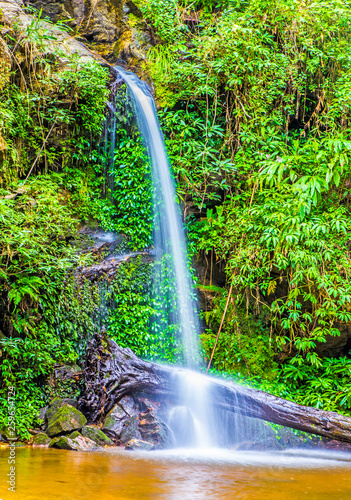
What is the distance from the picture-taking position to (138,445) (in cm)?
435

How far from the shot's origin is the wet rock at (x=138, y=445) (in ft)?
14.1

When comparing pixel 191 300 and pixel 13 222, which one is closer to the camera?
pixel 13 222

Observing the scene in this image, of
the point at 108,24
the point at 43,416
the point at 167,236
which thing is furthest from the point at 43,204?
the point at 108,24

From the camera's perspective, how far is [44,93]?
654 cm

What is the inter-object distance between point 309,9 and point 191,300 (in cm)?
636

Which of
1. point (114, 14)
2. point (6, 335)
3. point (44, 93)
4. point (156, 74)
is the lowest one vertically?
point (6, 335)

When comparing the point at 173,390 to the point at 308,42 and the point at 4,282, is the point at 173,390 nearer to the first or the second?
the point at 4,282

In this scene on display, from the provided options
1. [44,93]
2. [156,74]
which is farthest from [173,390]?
[156,74]

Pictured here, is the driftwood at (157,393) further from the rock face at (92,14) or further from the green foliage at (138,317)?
the rock face at (92,14)

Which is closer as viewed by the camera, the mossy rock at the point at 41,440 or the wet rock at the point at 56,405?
the mossy rock at the point at 41,440

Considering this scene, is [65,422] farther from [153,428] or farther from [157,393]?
[157,393]

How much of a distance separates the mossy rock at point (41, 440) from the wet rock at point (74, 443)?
0.13 meters

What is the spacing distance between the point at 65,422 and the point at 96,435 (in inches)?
15.6

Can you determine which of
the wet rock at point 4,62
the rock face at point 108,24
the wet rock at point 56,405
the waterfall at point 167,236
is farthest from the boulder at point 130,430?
the rock face at point 108,24
